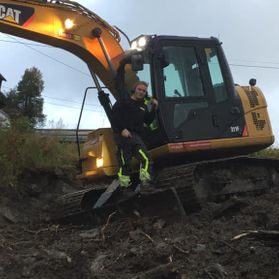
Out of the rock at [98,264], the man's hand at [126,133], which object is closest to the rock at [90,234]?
the rock at [98,264]

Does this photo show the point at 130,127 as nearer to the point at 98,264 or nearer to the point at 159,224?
the point at 159,224

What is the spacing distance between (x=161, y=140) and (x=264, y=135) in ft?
6.12

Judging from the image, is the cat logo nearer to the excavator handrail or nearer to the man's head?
the excavator handrail

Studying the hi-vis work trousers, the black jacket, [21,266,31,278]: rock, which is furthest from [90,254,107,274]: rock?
the black jacket

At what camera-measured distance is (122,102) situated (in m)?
8.18

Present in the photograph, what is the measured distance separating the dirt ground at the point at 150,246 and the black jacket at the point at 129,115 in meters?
1.20

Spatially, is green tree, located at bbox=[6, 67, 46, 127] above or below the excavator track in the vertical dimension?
above

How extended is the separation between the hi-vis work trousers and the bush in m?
2.49

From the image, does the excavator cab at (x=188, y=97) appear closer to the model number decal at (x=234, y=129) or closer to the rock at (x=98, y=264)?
the model number decal at (x=234, y=129)

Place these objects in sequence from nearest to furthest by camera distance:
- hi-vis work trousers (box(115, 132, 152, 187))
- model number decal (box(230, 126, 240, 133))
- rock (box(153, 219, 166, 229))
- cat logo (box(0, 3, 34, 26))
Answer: rock (box(153, 219, 166, 229)), hi-vis work trousers (box(115, 132, 152, 187)), cat logo (box(0, 3, 34, 26)), model number decal (box(230, 126, 240, 133))

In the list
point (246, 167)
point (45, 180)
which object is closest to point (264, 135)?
point (246, 167)

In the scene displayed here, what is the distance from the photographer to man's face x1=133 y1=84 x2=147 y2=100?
808 centimetres

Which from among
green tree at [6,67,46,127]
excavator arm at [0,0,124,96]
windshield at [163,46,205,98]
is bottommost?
windshield at [163,46,205,98]

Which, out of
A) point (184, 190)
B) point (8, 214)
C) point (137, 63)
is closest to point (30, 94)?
point (8, 214)
